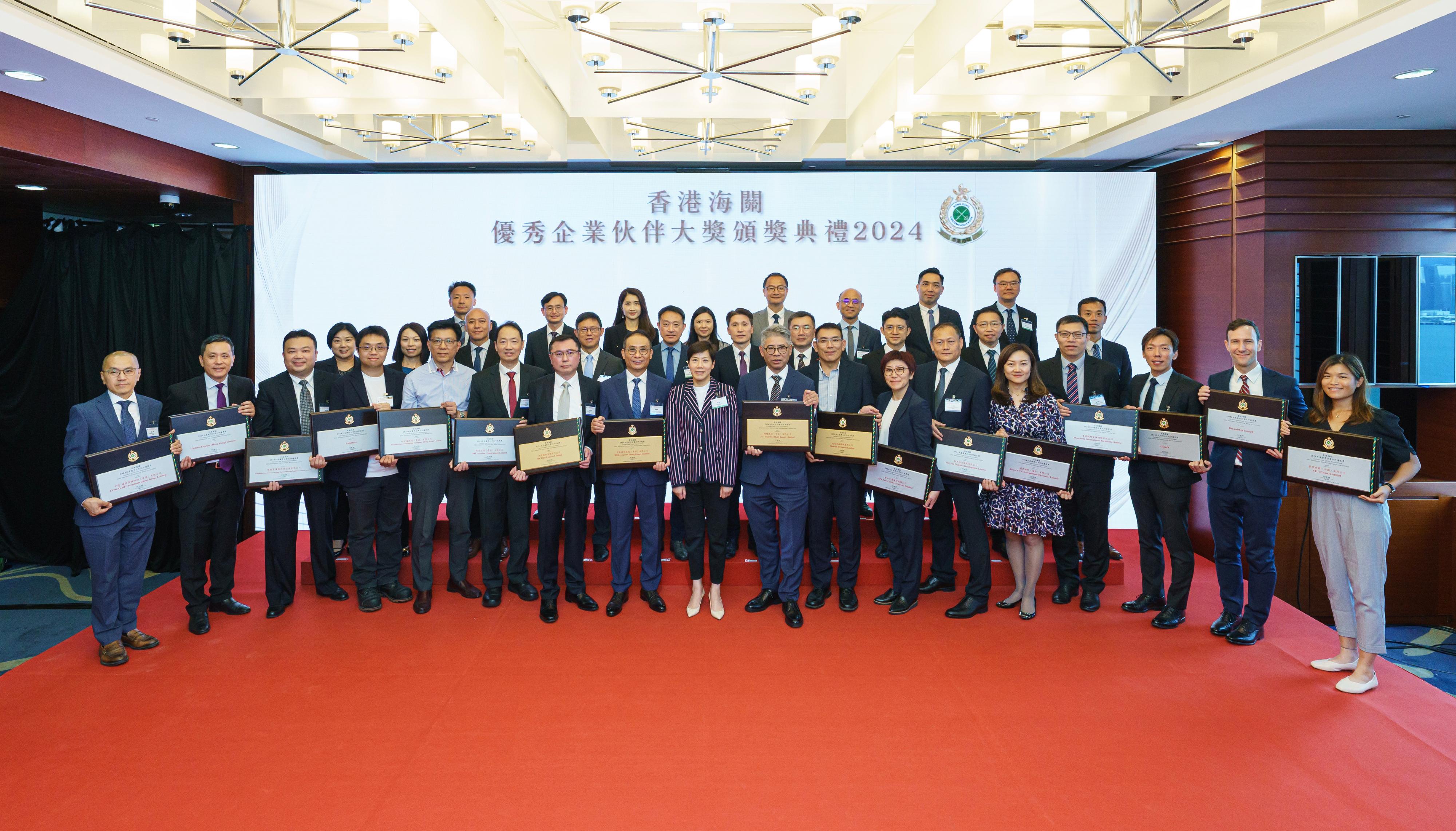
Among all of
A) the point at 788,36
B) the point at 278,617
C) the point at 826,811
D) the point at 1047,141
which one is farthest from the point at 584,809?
the point at 1047,141

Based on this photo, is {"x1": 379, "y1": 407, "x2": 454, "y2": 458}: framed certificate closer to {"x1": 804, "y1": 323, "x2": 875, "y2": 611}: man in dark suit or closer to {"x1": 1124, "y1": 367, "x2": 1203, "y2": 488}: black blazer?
{"x1": 804, "y1": 323, "x2": 875, "y2": 611}: man in dark suit

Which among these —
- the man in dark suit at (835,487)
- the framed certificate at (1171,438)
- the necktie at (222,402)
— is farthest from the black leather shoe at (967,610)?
the necktie at (222,402)

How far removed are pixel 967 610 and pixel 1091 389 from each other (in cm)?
156

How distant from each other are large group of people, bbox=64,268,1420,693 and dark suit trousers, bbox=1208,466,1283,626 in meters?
0.01

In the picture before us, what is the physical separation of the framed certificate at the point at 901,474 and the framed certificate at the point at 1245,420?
156 centimetres

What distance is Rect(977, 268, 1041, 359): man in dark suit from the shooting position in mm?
5523

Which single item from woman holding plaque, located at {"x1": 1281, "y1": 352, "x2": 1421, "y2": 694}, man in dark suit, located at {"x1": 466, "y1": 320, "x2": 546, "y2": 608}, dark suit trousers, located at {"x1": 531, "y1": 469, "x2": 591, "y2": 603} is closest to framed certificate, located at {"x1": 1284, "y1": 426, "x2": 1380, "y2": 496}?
woman holding plaque, located at {"x1": 1281, "y1": 352, "x2": 1421, "y2": 694}

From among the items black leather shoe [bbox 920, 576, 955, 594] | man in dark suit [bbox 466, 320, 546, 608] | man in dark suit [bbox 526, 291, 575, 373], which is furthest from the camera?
man in dark suit [bbox 526, 291, 575, 373]

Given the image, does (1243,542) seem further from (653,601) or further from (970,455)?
(653,601)

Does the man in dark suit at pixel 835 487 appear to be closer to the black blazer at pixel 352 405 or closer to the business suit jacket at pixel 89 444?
the black blazer at pixel 352 405

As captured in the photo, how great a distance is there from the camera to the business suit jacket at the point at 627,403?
4.52 metres

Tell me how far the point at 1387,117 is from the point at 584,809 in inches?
282

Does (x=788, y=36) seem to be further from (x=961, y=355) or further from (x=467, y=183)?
(x=467, y=183)

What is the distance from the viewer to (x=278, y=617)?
4637mm
